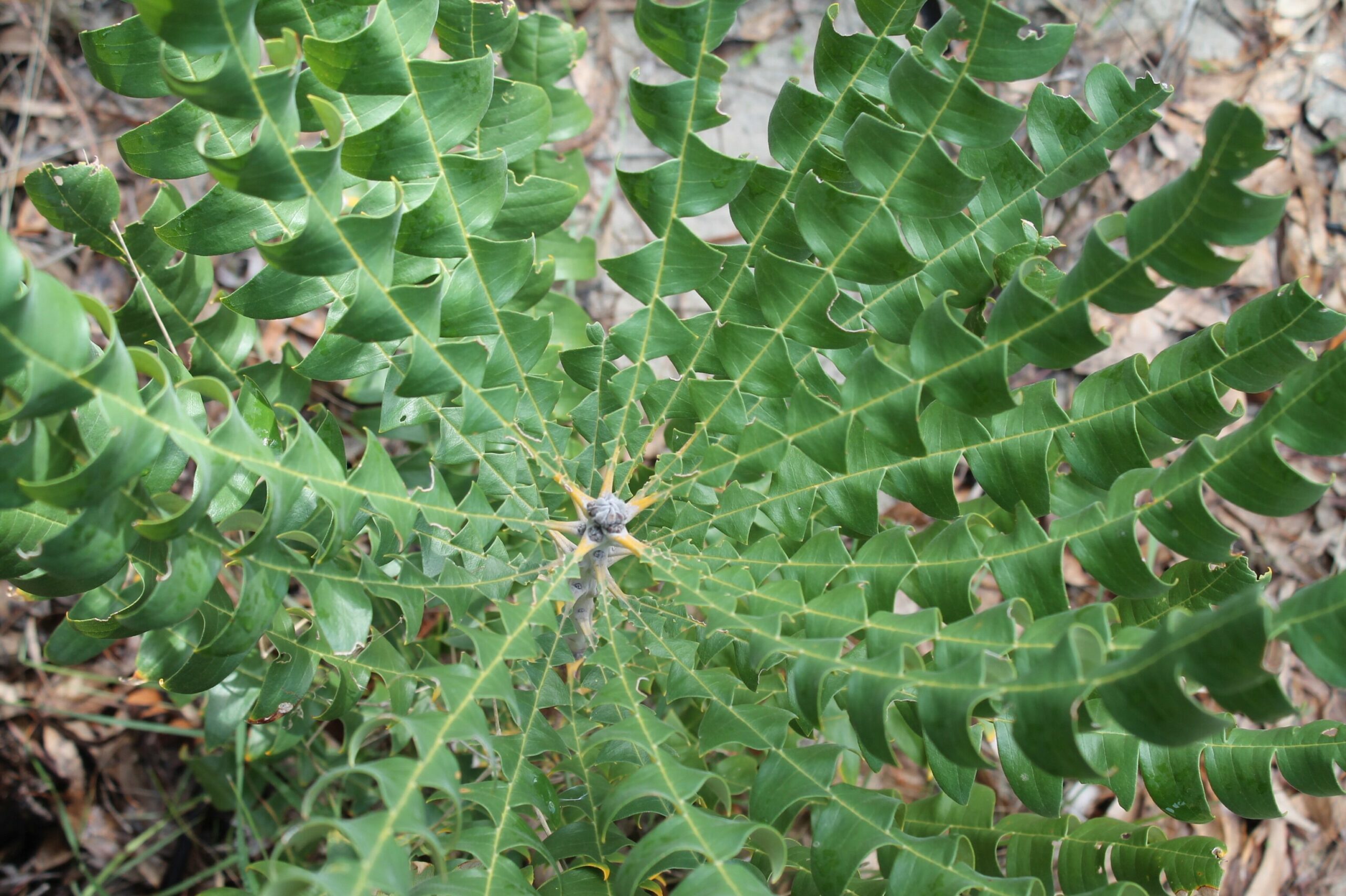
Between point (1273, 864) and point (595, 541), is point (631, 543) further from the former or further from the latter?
point (1273, 864)

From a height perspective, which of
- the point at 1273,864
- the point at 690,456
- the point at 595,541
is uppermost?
the point at 690,456

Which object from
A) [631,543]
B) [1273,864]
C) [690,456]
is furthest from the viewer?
[1273,864]

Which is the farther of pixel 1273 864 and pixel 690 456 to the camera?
pixel 1273 864

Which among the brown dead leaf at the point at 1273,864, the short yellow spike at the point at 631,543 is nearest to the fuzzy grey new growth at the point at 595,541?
the short yellow spike at the point at 631,543

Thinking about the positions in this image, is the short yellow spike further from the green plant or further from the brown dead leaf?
the brown dead leaf

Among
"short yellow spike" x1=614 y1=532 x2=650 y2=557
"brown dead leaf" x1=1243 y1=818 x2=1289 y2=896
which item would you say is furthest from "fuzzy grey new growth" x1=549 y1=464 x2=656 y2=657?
"brown dead leaf" x1=1243 y1=818 x2=1289 y2=896

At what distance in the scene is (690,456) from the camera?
1.06m

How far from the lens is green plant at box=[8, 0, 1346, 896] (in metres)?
0.65

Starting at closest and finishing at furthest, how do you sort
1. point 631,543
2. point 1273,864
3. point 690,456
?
point 631,543
point 690,456
point 1273,864

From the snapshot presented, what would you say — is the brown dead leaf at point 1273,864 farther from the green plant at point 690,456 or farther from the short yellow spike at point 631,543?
the short yellow spike at point 631,543

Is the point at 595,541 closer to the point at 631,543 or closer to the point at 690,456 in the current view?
the point at 631,543

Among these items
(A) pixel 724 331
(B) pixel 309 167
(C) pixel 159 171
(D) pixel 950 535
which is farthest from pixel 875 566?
(C) pixel 159 171

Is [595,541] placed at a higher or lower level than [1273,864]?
higher

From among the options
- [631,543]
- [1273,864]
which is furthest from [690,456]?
[1273,864]
